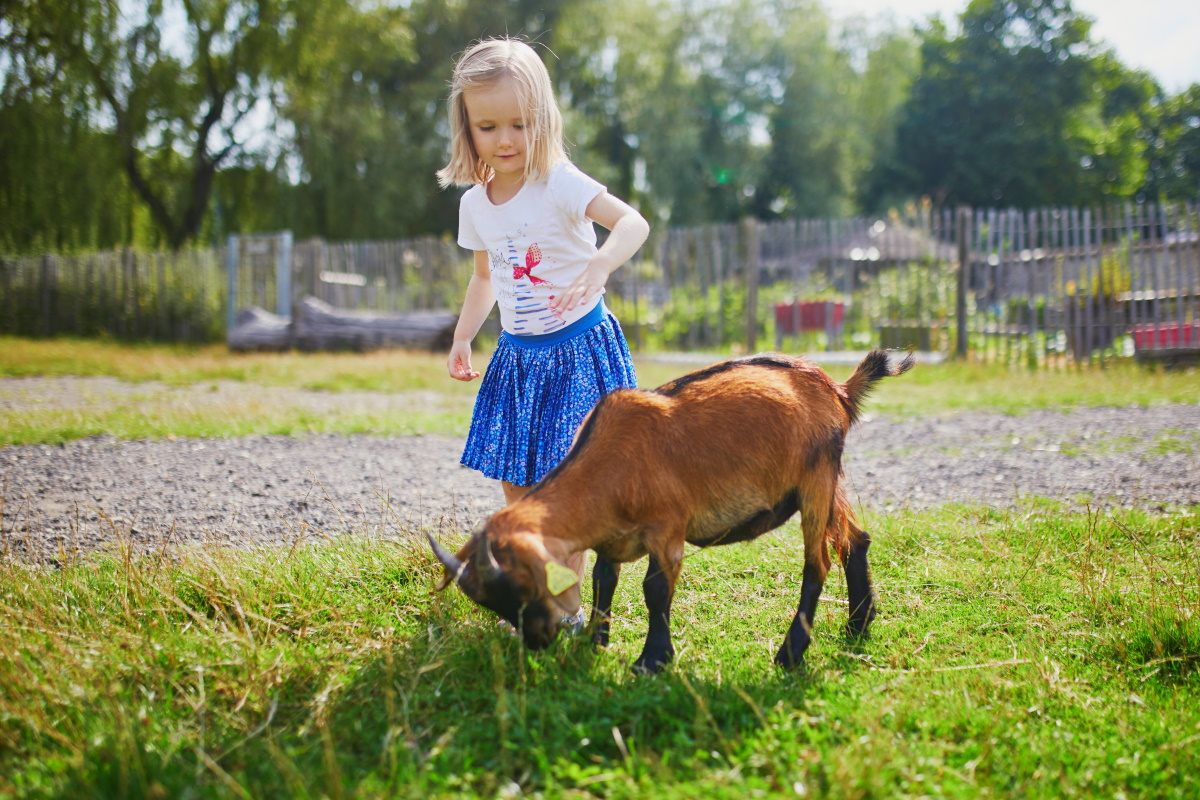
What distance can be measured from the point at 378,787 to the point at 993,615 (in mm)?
2182

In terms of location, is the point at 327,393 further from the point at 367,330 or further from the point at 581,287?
the point at 581,287

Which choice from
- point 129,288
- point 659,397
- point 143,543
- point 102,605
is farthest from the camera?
point 129,288

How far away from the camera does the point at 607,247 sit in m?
2.58

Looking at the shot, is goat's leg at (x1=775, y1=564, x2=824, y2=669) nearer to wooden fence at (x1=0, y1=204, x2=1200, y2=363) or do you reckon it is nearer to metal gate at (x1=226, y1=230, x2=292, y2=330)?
wooden fence at (x1=0, y1=204, x2=1200, y2=363)

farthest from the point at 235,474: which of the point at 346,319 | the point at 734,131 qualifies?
the point at 734,131

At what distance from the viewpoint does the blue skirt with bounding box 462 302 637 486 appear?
2.99m

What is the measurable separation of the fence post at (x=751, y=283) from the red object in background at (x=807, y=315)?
1.18 ft

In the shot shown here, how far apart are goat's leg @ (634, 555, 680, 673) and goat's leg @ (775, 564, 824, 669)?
1.20 ft

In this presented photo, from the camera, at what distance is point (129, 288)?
18359mm

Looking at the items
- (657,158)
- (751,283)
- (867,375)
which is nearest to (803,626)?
(867,375)

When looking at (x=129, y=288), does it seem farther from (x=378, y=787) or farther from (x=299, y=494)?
(x=378, y=787)

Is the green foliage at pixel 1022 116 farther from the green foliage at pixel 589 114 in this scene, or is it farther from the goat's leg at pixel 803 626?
the goat's leg at pixel 803 626

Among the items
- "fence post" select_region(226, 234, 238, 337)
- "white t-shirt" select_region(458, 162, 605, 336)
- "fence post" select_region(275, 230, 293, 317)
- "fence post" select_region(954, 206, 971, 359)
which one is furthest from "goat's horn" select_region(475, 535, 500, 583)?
"fence post" select_region(226, 234, 238, 337)

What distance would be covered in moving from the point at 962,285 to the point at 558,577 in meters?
10.6
